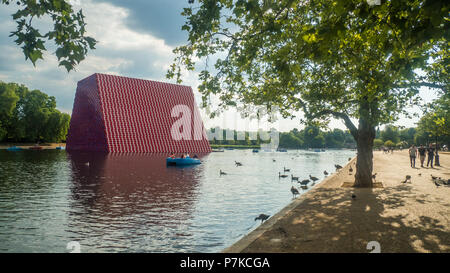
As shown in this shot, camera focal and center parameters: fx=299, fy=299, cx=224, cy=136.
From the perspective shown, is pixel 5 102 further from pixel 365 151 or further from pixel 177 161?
pixel 365 151

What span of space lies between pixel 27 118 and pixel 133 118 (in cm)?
3682

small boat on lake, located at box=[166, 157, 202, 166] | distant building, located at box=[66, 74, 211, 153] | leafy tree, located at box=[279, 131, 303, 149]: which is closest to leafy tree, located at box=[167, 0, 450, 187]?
small boat on lake, located at box=[166, 157, 202, 166]

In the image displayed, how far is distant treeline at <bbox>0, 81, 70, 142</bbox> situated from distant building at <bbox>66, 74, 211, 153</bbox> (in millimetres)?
12125

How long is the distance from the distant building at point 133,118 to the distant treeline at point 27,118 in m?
12.1

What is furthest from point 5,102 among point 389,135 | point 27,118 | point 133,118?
point 389,135

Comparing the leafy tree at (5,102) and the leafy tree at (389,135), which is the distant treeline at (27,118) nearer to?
the leafy tree at (5,102)

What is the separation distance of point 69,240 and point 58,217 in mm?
2891

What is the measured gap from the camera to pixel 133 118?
6938 cm

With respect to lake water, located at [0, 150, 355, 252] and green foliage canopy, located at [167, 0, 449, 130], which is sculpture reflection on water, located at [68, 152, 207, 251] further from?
green foliage canopy, located at [167, 0, 449, 130]

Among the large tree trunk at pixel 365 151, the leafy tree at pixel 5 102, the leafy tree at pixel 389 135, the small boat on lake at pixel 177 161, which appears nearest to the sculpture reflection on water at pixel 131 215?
the large tree trunk at pixel 365 151

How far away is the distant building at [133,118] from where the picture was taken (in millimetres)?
65562

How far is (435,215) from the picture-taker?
26.9 ft
